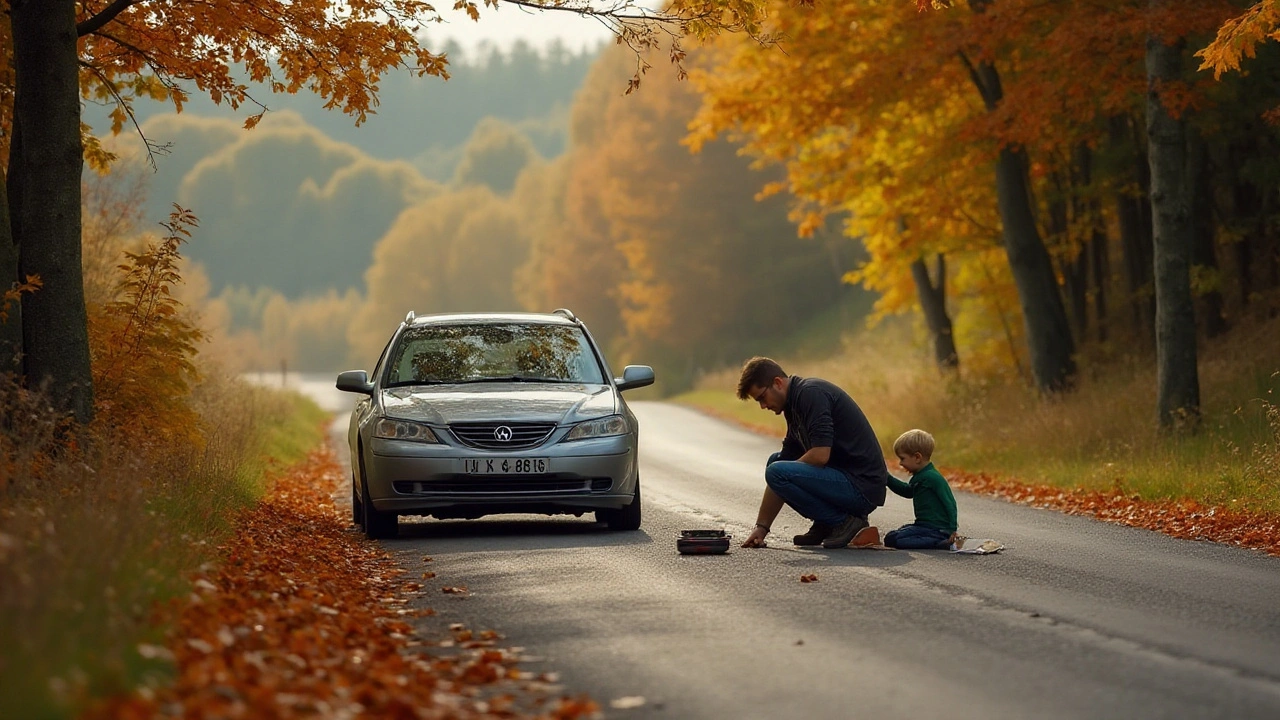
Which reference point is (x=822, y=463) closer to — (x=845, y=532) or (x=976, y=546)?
(x=845, y=532)

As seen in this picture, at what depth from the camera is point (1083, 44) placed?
2025 centimetres

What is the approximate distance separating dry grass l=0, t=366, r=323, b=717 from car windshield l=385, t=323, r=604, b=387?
6.19ft

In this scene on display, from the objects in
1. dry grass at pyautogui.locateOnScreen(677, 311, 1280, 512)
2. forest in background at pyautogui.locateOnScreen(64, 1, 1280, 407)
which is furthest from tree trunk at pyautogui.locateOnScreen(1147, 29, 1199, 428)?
dry grass at pyautogui.locateOnScreen(677, 311, 1280, 512)

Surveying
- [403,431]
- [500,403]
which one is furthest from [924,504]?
[403,431]

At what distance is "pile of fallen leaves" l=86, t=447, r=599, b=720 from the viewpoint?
6062 mm

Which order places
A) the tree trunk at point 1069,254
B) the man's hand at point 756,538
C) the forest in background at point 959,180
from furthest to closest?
the tree trunk at point 1069,254
the forest in background at point 959,180
the man's hand at point 756,538

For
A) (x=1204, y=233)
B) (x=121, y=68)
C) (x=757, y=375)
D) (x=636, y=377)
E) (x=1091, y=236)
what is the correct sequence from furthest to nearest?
(x=1091, y=236), (x=1204, y=233), (x=121, y=68), (x=636, y=377), (x=757, y=375)

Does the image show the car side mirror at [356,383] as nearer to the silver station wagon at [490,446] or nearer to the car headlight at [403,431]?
the silver station wagon at [490,446]

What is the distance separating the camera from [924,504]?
499 inches

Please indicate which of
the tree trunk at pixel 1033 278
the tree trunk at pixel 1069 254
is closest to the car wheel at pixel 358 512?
the tree trunk at pixel 1033 278

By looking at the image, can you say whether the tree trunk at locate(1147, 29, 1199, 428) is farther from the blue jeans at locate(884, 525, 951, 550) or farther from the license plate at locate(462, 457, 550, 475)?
the license plate at locate(462, 457, 550, 475)

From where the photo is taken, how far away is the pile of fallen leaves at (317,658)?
606 cm

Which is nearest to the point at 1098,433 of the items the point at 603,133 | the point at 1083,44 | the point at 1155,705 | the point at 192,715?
the point at 1083,44

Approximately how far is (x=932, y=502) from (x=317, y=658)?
645 centimetres
